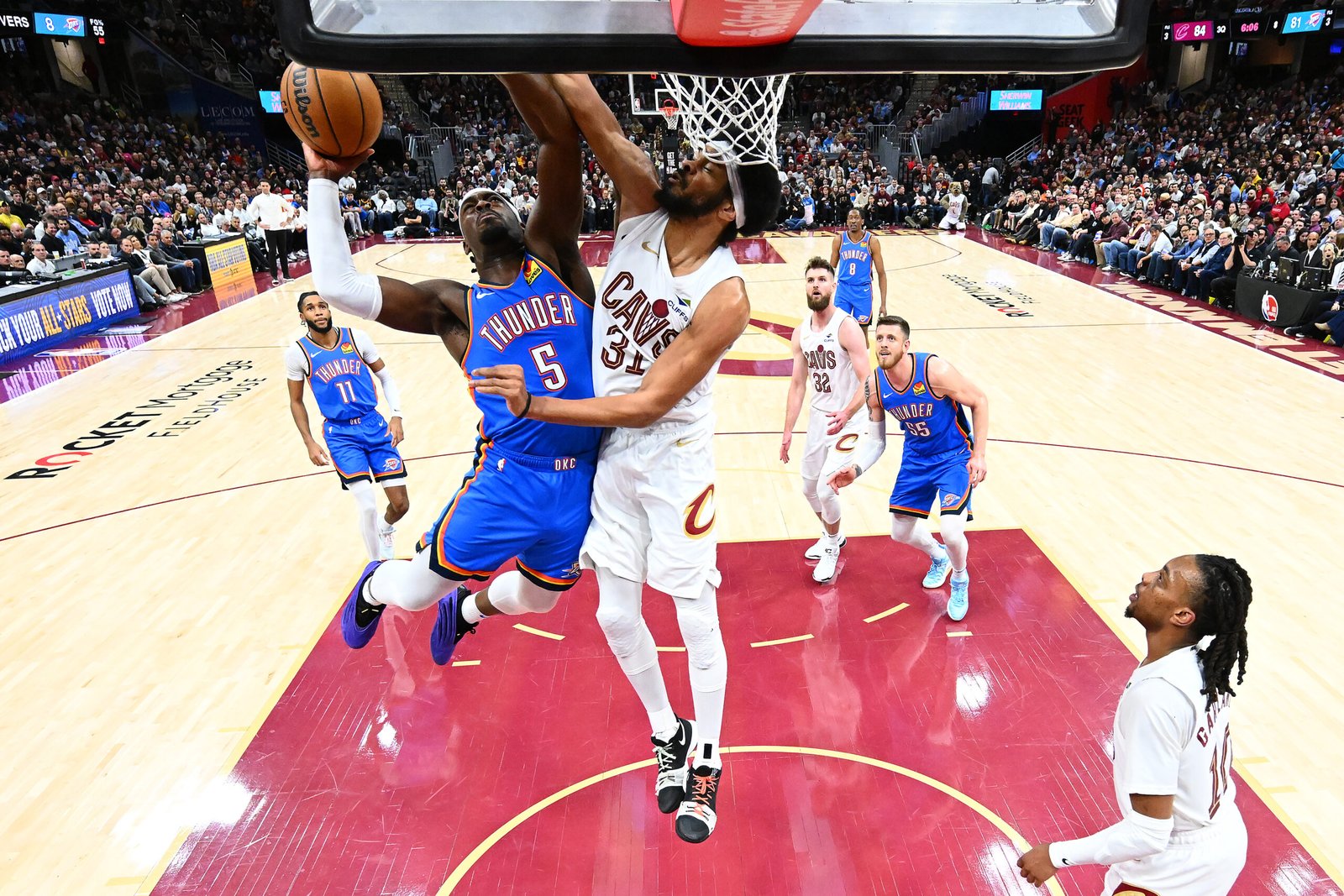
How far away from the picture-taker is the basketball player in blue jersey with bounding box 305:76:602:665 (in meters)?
3.18

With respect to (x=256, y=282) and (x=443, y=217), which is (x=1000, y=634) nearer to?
(x=256, y=282)

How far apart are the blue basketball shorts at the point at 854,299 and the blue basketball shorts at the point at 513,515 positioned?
6.43 m

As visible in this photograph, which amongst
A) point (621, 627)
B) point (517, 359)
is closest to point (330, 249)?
point (517, 359)

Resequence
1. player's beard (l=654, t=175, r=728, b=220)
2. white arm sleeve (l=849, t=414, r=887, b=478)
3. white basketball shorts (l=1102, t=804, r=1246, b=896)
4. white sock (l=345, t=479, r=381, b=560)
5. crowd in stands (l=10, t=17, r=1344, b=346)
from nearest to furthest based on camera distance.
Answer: white basketball shorts (l=1102, t=804, r=1246, b=896), player's beard (l=654, t=175, r=728, b=220), white arm sleeve (l=849, t=414, r=887, b=478), white sock (l=345, t=479, r=381, b=560), crowd in stands (l=10, t=17, r=1344, b=346)

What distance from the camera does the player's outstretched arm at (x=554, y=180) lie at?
2.76 m

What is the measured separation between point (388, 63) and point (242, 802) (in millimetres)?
2976

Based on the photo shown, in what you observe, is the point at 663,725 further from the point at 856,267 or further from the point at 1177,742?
the point at 856,267

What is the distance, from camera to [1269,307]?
11.2 meters

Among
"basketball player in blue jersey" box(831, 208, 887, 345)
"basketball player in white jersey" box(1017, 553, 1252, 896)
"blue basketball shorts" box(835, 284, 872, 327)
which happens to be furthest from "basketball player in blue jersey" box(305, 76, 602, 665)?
"blue basketball shorts" box(835, 284, 872, 327)

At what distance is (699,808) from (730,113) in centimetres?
232

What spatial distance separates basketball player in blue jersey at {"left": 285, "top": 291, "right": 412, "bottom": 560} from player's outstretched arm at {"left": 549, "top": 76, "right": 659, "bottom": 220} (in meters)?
2.77

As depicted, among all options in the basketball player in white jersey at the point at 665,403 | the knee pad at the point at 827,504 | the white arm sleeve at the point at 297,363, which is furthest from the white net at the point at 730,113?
the white arm sleeve at the point at 297,363

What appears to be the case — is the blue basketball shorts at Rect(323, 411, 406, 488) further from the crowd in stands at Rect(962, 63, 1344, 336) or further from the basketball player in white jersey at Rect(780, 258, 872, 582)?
the crowd in stands at Rect(962, 63, 1344, 336)

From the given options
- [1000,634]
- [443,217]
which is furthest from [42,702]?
[443,217]
